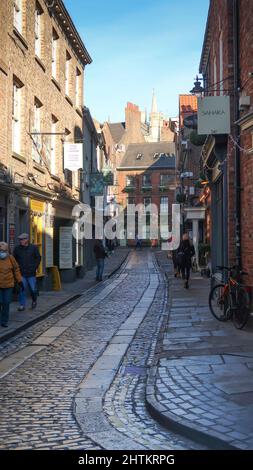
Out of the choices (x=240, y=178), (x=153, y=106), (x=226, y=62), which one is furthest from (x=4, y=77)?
(x=153, y=106)

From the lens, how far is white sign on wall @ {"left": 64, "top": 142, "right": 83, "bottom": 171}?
18797 millimetres

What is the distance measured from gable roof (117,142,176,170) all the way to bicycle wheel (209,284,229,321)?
58711 mm

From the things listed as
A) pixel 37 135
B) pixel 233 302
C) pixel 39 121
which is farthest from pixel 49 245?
pixel 233 302

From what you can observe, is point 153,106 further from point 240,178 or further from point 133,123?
point 240,178

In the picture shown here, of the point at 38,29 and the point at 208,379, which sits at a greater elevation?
the point at 38,29

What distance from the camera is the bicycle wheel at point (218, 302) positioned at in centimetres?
1031

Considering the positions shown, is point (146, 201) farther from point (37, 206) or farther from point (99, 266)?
point (37, 206)

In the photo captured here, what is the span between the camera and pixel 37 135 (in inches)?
659

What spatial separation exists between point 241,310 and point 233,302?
35cm

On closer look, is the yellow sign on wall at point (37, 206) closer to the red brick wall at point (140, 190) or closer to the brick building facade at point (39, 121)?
the brick building facade at point (39, 121)

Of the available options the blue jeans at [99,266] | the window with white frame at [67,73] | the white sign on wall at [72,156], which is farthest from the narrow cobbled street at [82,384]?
the window with white frame at [67,73]

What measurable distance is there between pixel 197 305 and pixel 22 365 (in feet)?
21.0

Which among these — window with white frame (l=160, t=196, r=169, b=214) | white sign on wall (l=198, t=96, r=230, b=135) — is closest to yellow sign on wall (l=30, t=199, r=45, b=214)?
white sign on wall (l=198, t=96, r=230, b=135)

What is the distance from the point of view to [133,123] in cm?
7906
